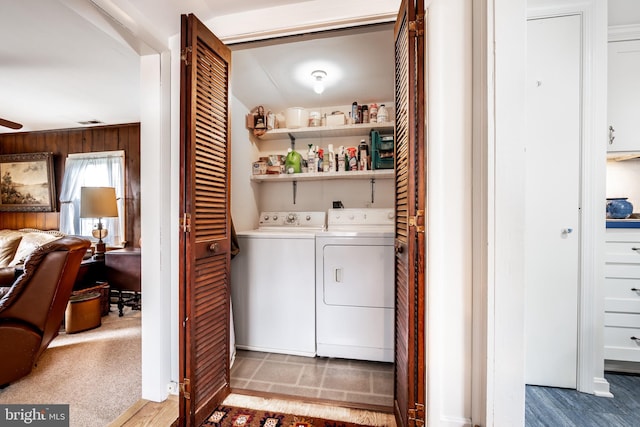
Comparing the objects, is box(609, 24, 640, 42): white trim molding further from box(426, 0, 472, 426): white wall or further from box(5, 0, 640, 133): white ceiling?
box(426, 0, 472, 426): white wall

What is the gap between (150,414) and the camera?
4.78 feet

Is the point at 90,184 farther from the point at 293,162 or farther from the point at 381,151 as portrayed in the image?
the point at 381,151

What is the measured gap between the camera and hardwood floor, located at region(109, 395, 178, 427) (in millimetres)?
1395

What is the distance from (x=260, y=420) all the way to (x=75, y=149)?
4534 mm

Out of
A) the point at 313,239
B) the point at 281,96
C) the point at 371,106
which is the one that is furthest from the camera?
the point at 281,96

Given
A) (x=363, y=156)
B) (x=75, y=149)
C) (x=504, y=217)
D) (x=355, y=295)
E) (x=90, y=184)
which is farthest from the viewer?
(x=75, y=149)

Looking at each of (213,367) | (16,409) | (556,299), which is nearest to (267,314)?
(213,367)

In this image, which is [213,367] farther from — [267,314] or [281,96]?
[281,96]

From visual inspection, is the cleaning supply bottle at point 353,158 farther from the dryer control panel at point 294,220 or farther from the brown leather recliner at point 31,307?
the brown leather recliner at point 31,307

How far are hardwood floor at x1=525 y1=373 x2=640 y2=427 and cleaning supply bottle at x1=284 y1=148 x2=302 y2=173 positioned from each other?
2.36 meters

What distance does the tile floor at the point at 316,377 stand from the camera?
1.67 meters

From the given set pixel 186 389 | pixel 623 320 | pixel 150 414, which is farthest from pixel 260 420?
pixel 623 320

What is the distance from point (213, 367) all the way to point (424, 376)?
111 cm

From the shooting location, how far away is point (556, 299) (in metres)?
1.67
